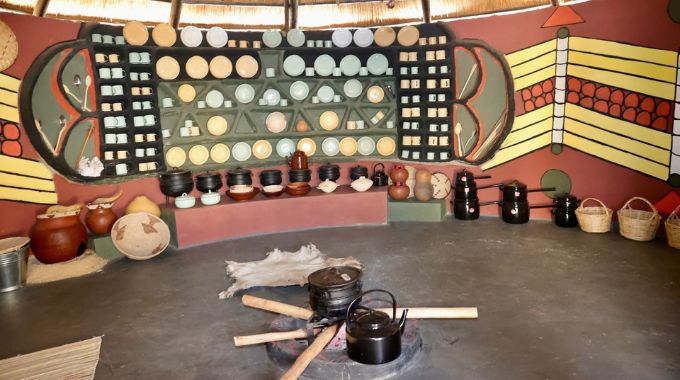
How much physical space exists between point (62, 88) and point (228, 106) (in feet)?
6.53

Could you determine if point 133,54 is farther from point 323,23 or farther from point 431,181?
point 431,181

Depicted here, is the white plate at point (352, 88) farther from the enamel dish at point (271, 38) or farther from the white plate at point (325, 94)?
the enamel dish at point (271, 38)

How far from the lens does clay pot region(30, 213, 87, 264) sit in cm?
512

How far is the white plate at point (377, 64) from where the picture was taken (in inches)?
283

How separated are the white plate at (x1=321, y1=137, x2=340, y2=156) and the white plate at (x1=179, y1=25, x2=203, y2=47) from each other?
7.21 ft

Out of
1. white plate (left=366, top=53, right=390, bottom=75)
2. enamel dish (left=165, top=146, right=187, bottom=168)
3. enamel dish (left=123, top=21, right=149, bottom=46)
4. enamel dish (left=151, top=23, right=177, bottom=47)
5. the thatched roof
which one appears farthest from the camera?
white plate (left=366, top=53, right=390, bottom=75)

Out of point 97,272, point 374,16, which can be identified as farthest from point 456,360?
point 374,16

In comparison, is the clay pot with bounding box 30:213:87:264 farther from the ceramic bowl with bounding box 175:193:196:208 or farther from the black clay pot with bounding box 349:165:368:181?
the black clay pot with bounding box 349:165:368:181

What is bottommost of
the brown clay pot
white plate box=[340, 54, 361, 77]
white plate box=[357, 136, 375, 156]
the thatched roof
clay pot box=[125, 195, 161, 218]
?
the brown clay pot

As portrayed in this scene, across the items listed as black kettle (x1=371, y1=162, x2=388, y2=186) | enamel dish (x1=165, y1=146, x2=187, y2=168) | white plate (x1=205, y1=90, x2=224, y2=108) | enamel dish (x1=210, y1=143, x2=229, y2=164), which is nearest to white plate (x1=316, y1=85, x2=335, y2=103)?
black kettle (x1=371, y1=162, x2=388, y2=186)

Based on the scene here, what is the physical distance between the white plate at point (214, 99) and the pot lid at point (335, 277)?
4.13 m

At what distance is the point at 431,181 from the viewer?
7160 millimetres

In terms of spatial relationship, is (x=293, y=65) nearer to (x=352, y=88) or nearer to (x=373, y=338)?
(x=352, y=88)

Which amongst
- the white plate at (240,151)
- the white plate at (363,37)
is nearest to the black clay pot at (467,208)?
the white plate at (363,37)
